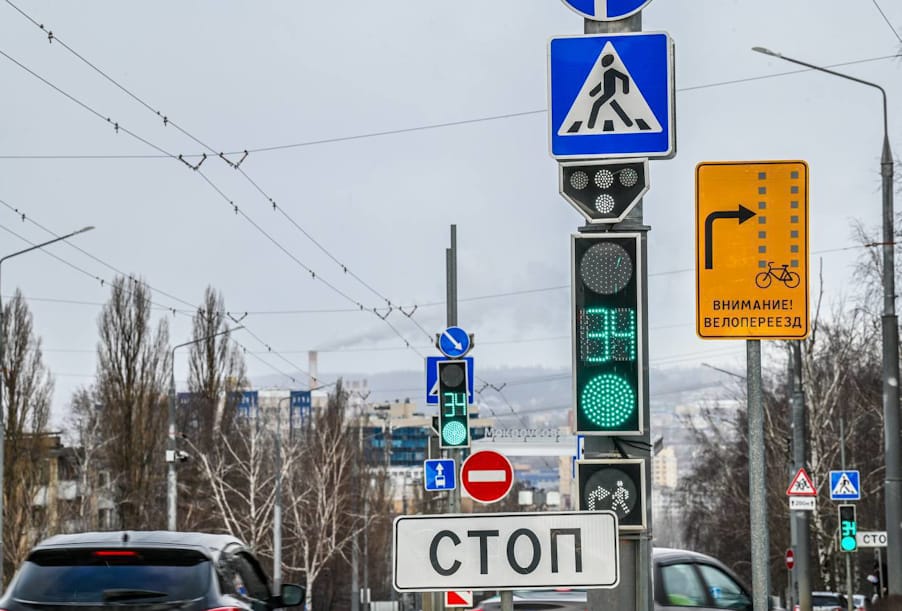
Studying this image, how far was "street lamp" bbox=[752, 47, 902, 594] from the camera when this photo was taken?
25531 millimetres

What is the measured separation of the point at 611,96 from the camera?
8.62 meters

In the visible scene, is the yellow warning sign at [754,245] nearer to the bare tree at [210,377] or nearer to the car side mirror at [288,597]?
the car side mirror at [288,597]

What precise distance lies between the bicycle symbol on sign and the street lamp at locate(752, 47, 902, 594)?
59.7ft

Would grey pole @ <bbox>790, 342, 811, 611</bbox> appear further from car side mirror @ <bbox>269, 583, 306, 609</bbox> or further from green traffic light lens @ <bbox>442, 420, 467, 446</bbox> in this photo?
car side mirror @ <bbox>269, 583, 306, 609</bbox>

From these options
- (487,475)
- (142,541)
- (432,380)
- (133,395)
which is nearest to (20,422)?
(133,395)

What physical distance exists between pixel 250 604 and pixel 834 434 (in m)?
52.5

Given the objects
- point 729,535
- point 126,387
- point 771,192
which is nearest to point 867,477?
point 729,535

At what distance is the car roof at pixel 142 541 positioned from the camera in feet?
30.9

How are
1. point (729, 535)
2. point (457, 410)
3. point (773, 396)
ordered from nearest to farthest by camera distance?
point (457, 410)
point (773, 396)
point (729, 535)

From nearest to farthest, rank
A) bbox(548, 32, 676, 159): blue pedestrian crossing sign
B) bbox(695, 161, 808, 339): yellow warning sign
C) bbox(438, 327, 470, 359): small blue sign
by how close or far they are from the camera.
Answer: bbox(695, 161, 808, 339): yellow warning sign, bbox(548, 32, 676, 159): blue pedestrian crossing sign, bbox(438, 327, 470, 359): small blue sign

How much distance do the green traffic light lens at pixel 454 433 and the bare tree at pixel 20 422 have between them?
39.5m

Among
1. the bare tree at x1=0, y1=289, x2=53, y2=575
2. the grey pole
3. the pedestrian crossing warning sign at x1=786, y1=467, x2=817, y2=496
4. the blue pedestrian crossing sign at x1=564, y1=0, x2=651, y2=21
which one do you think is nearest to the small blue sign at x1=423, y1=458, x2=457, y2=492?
the grey pole

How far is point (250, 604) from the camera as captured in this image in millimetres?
9969

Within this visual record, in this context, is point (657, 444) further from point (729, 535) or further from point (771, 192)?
point (729, 535)
